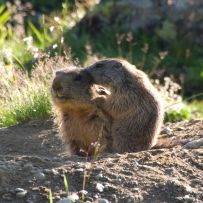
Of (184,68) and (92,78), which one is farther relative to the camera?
(184,68)

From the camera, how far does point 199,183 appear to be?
520cm

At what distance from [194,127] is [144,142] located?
1061 millimetres

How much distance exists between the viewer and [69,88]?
6461 mm

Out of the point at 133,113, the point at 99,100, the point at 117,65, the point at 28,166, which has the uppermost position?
the point at 117,65

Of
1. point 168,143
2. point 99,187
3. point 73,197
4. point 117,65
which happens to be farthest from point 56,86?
point 73,197

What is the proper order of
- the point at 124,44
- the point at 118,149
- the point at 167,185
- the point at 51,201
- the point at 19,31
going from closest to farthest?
1. the point at 51,201
2. the point at 167,185
3. the point at 118,149
4. the point at 19,31
5. the point at 124,44

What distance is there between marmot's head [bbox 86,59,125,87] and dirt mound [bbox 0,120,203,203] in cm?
96

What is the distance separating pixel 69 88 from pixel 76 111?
204mm

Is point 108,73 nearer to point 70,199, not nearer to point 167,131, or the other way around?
point 167,131

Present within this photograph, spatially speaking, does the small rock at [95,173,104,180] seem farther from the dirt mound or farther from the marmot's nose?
the marmot's nose

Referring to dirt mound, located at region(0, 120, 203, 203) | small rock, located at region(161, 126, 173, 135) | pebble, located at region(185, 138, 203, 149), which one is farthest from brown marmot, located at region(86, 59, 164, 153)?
small rock, located at region(161, 126, 173, 135)

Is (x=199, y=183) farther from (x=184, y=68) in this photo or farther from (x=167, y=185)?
(x=184, y=68)

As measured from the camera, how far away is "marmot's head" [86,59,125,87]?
6571 millimetres

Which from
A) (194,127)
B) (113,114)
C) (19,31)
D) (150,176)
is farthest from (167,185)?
(19,31)
